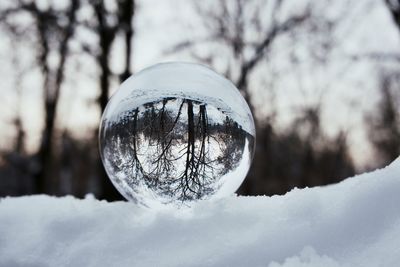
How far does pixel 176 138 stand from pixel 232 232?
1.70ft

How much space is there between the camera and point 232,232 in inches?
59.6

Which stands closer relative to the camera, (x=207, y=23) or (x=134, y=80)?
(x=134, y=80)

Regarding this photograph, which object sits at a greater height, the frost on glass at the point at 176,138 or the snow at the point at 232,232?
the frost on glass at the point at 176,138

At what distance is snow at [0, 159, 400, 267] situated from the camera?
1375 millimetres

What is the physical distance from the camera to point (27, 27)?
11.5 m

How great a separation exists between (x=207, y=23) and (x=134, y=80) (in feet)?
39.8

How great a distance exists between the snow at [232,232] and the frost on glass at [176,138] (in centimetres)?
16

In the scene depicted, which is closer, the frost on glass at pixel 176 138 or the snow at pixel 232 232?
the snow at pixel 232 232

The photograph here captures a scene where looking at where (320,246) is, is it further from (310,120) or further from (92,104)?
(310,120)

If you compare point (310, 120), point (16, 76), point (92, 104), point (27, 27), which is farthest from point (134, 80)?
point (310, 120)

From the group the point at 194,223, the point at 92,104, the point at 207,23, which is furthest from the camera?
the point at 207,23

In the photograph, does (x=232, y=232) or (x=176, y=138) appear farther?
(x=176, y=138)

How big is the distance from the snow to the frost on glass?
164 millimetres

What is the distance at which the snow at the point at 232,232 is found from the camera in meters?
1.38
